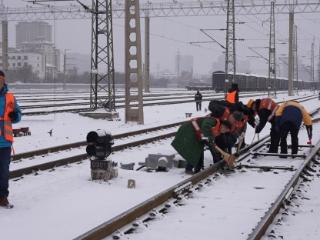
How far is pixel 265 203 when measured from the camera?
24.7 feet

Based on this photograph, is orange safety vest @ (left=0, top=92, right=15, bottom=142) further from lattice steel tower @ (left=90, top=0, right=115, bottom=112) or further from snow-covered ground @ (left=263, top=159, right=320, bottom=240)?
lattice steel tower @ (left=90, top=0, right=115, bottom=112)

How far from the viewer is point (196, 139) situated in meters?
9.61

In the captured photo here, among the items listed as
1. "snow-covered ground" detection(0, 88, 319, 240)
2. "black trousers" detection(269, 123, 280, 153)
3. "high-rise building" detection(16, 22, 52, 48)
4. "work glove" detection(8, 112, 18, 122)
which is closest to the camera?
"snow-covered ground" detection(0, 88, 319, 240)

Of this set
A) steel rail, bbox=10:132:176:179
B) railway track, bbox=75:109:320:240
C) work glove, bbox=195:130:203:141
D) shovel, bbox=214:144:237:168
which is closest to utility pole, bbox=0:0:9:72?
steel rail, bbox=10:132:176:179

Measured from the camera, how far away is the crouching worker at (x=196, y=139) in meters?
9.40

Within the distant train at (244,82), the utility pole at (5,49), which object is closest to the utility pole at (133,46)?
the utility pole at (5,49)

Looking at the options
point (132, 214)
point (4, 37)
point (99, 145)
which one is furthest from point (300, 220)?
point (4, 37)

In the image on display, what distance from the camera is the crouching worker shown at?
940cm

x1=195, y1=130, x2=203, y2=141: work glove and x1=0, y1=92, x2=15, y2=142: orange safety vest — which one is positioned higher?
x1=0, y1=92, x2=15, y2=142: orange safety vest

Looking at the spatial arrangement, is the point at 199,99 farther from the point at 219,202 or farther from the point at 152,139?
the point at 219,202

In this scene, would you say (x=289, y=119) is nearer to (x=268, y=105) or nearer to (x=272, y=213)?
(x=268, y=105)

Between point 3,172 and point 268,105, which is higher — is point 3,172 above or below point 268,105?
below

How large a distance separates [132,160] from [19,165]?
8.27 ft

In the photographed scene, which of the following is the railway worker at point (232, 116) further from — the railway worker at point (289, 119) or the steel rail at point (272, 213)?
the steel rail at point (272, 213)
